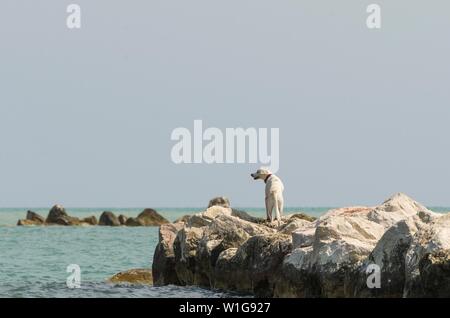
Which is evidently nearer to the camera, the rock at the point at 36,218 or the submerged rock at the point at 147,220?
the submerged rock at the point at 147,220

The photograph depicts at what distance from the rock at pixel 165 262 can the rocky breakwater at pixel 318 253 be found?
29mm

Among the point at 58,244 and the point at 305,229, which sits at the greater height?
the point at 305,229

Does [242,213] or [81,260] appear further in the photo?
[81,260]

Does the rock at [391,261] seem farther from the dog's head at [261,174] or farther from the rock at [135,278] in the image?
the rock at [135,278]

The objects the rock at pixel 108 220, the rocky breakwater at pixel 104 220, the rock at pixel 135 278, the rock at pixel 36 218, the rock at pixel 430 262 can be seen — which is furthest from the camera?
the rock at pixel 36 218

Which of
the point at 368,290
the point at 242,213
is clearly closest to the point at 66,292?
the point at 242,213

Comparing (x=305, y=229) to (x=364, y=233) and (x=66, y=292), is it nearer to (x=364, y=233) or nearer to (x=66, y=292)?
(x=364, y=233)

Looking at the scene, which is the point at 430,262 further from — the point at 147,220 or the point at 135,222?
the point at 135,222

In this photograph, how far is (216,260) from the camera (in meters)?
24.5

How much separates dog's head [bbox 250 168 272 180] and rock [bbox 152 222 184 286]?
3.36 meters

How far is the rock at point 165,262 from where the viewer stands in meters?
26.8

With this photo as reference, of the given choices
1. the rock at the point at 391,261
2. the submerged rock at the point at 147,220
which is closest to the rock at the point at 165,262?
the rock at the point at 391,261

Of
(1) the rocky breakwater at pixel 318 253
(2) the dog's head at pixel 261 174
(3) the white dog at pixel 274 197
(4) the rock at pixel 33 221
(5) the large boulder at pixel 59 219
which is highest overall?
(2) the dog's head at pixel 261 174
